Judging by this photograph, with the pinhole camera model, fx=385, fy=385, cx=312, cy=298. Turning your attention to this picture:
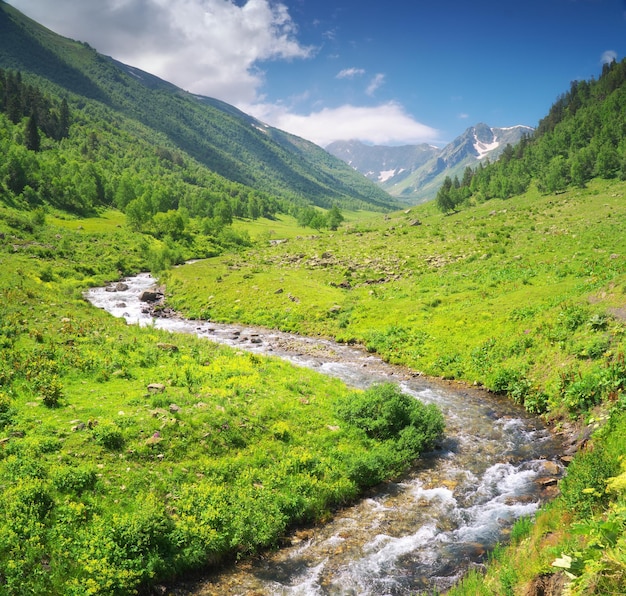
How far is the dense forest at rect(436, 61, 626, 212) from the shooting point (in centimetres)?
10769

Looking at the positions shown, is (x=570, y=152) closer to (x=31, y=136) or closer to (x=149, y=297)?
(x=149, y=297)

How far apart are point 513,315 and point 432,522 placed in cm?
2177

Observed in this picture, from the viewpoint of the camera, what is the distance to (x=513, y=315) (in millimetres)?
31062

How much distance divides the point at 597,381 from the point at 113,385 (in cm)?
2490

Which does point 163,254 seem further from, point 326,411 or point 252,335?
point 326,411

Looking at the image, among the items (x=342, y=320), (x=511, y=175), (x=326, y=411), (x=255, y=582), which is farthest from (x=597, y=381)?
(x=511, y=175)

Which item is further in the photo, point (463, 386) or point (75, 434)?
point (463, 386)

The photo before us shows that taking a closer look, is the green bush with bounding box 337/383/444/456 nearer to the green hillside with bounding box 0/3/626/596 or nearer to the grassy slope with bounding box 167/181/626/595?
the green hillside with bounding box 0/3/626/596

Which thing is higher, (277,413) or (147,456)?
(277,413)

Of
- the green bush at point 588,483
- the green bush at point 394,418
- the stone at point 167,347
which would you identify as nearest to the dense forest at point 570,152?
the green bush at point 394,418

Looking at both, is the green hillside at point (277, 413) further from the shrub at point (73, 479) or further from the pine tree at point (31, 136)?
the pine tree at point (31, 136)

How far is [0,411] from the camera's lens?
15.6m

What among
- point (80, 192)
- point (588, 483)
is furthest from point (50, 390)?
point (80, 192)

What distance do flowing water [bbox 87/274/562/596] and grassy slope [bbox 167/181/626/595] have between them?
6.15 ft
